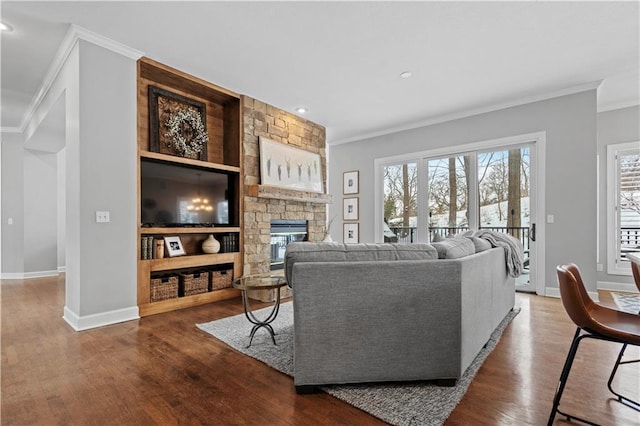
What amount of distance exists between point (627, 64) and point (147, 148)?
216 inches

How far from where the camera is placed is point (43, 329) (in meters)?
2.85

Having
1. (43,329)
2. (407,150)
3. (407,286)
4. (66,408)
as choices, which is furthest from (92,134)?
(407,150)

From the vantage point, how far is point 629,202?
450 cm

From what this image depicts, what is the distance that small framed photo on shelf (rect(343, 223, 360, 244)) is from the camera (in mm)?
6387

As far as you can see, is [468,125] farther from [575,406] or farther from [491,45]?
[575,406]

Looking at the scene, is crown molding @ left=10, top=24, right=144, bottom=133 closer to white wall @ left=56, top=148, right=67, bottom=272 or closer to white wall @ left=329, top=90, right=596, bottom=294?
white wall @ left=56, top=148, right=67, bottom=272

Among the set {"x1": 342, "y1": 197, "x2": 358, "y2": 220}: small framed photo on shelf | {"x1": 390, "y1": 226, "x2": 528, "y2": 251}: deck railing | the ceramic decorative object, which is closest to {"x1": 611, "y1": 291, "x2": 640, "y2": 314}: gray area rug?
{"x1": 390, "y1": 226, "x2": 528, "y2": 251}: deck railing

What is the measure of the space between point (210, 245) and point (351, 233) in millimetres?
3230

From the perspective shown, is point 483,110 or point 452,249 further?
point 483,110

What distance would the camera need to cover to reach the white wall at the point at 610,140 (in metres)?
4.49

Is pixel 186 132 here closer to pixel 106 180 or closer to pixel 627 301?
pixel 106 180

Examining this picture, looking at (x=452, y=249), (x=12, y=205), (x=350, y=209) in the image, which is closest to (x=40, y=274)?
(x=12, y=205)

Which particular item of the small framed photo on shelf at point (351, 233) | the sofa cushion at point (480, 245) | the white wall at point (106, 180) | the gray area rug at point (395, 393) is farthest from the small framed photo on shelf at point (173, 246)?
the small framed photo on shelf at point (351, 233)

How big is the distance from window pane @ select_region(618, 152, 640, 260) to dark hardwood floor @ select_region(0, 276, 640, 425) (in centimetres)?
275
